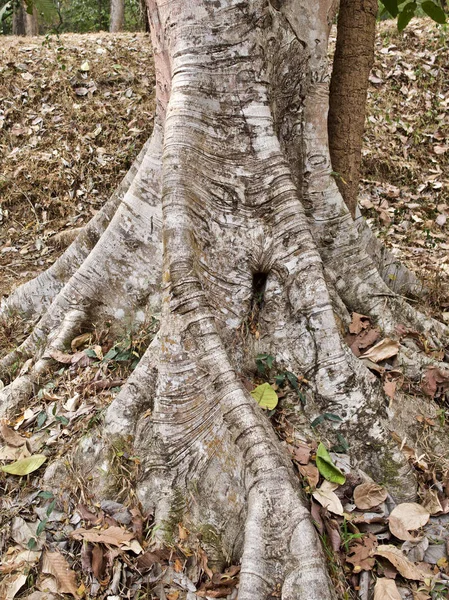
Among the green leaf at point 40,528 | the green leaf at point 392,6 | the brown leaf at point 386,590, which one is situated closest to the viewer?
the brown leaf at point 386,590

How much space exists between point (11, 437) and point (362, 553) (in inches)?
73.7

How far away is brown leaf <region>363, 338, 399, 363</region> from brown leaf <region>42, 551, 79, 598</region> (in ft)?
5.96

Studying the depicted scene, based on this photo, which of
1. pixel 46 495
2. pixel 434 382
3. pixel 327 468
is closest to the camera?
pixel 327 468

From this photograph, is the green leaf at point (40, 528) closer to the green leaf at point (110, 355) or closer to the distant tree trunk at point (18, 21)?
the green leaf at point (110, 355)

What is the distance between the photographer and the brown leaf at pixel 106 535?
7.69 feet

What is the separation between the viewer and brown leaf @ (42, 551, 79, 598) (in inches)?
89.8

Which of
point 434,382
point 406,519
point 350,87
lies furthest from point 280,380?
point 350,87

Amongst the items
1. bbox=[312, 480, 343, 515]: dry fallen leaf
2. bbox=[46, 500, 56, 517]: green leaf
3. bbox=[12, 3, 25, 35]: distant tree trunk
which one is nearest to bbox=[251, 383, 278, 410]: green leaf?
bbox=[312, 480, 343, 515]: dry fallen leaf

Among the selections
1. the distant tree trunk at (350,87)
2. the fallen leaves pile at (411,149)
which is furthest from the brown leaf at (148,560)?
the fallen leaves pile at (411,149)

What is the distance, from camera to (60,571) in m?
2.34

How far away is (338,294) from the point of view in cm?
329

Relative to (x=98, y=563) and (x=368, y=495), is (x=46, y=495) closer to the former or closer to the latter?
(x=98, y=563)

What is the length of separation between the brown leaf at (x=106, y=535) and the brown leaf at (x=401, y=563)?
3.47 feet

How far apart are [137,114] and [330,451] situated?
5.44m
